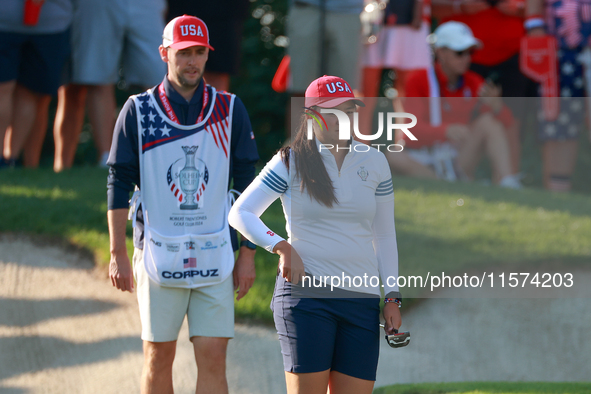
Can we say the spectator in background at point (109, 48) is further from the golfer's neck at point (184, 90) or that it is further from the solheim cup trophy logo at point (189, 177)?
the solheim cup trophy logo at point (189, 177)

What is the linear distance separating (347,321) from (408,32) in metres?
5.75

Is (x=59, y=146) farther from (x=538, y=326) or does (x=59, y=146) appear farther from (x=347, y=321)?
(x=347, y=321)

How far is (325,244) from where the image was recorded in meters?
3.31

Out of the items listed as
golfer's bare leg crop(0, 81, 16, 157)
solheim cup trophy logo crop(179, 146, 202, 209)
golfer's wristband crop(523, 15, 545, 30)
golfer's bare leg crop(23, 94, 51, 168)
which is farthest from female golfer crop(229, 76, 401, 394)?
golfer's wristband crop(523, 15, 545, 30)

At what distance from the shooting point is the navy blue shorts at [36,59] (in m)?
7.16

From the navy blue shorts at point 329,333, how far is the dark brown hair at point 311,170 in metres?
0.41

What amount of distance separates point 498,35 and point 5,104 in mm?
5464

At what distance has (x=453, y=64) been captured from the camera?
8.59 metres

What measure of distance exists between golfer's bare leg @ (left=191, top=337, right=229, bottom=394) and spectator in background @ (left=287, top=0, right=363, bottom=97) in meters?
4.35

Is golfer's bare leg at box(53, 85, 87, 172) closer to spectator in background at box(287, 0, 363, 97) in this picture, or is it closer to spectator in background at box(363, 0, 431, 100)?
spectator in background at box(287, 0, 363, 97)

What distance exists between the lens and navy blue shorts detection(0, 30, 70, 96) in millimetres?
7160

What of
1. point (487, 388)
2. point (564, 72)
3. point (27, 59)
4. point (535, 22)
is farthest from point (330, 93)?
point (564, 72)

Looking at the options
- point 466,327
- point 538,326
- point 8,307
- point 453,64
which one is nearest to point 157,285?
point 8,307

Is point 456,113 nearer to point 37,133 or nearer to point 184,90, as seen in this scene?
point 37,133
